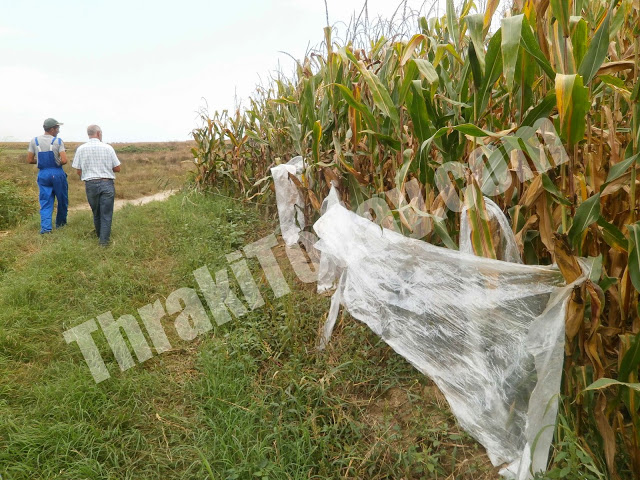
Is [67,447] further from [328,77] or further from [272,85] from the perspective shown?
[272,85]

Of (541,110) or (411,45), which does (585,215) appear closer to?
(541,110)

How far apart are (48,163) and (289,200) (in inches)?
136

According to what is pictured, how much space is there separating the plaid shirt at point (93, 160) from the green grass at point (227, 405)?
73.2 inches

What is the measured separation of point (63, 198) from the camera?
5.31 metres

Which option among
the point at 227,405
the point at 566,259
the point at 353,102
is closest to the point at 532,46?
the point at 566,259

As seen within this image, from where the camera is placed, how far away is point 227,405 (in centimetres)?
194

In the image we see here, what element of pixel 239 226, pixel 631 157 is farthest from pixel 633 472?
pixel 239 226

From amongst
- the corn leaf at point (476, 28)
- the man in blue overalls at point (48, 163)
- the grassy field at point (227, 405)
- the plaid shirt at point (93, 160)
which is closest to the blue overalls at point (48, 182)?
the man in blue overalls at point (48, 163)

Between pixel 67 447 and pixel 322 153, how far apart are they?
214 cm

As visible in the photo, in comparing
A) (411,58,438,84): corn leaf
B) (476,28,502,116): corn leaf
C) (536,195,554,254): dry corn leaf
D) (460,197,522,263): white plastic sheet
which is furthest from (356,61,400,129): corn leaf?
(536,195,554,254): dry corn leaf

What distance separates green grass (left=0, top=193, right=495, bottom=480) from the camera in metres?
1.59

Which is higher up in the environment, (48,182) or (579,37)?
(579,37)

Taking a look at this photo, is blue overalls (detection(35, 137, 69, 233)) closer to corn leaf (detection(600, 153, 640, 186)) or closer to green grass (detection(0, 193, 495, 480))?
green grass (detection(0, 193, 495, 480))

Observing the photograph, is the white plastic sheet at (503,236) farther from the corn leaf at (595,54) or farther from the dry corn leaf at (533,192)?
the corn leaf at (595,54)
